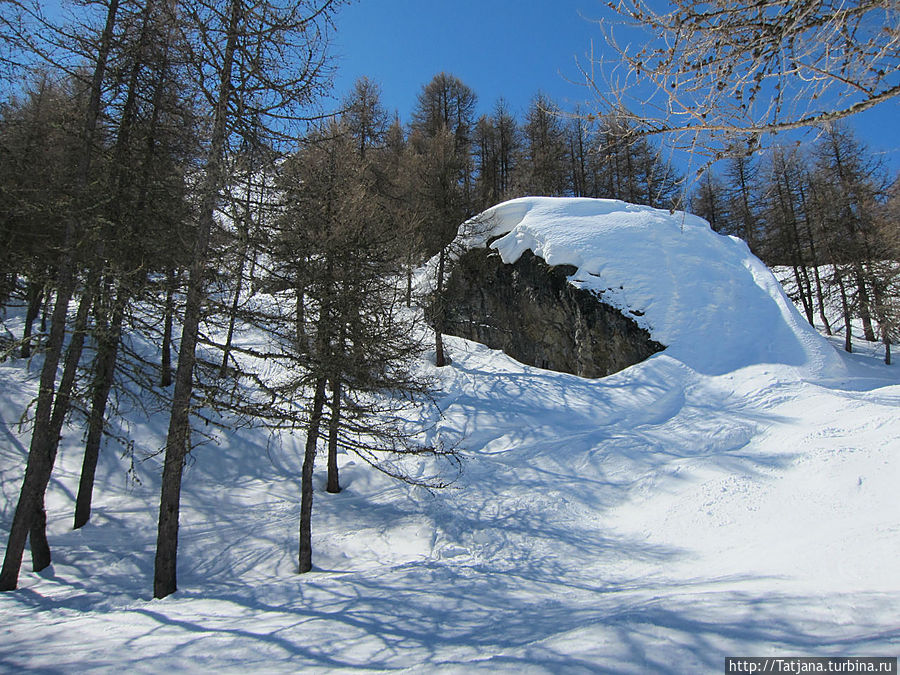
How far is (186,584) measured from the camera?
6.48m

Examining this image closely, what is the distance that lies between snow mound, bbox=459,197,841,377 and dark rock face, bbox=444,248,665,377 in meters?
0.45

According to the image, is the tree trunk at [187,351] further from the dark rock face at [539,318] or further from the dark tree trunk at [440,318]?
the dark rock face at [539,318]

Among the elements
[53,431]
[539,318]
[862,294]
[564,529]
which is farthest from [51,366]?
[862,294]

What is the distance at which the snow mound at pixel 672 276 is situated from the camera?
1267 centimetres

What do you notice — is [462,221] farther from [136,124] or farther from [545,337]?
[136,124]

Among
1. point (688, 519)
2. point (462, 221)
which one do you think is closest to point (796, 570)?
point (688, 519)

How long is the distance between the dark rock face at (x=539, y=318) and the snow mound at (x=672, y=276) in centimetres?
45

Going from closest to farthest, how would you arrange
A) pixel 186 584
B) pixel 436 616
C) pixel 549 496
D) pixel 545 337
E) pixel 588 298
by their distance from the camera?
pixel 436 616, pixel 186 584, pixel 549 496, pixel 588 298, pixel 545 337

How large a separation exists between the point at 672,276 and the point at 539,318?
4837mm

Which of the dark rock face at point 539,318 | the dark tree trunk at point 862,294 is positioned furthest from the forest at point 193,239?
the dark tree trunk at point 862,294

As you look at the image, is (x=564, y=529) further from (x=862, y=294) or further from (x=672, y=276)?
(x=862, y=294)

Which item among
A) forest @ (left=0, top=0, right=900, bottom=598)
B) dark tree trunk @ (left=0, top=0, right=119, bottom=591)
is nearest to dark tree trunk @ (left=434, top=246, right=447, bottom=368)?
forest @ (left=0, top=0, right=900, bottom=598)

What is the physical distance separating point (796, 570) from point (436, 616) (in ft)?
12.2

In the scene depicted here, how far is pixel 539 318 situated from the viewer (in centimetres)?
1623
